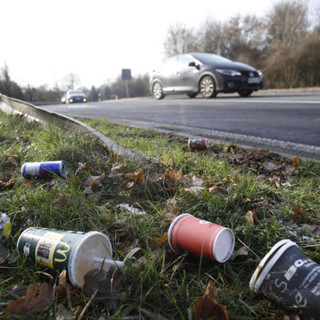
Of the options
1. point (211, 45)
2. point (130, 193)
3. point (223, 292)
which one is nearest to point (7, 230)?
point (130, 193)

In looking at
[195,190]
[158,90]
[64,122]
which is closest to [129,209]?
[195,190]

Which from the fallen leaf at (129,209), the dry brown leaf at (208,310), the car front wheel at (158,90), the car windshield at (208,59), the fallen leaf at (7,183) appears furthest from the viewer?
the car front wheel at (158,90)

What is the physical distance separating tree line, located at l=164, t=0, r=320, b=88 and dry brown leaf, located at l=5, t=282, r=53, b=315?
22.3 meters

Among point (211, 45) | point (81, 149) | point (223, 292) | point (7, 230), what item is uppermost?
point (211, 45)

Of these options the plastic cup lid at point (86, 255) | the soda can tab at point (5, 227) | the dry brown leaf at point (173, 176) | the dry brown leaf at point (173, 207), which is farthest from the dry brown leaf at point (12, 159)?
the plastic cup lid at point (86, 255)

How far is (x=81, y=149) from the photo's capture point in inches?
108

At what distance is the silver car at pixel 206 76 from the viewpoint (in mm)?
8977

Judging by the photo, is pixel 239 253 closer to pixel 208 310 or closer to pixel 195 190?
pixel 208 310

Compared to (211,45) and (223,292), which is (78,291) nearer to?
(223,292)

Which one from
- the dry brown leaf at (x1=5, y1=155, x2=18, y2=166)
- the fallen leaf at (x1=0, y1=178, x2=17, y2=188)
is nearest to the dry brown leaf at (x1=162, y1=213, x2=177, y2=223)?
the fallen leaf at (x1=0, y1=178, x2=17, y2=188)

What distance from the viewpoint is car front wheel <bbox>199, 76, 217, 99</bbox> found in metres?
9.45

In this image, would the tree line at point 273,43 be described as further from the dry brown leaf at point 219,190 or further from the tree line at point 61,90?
the dry brown leaf at point 219,190

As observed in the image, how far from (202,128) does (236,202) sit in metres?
2.93

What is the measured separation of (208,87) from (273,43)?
27.0 meters
